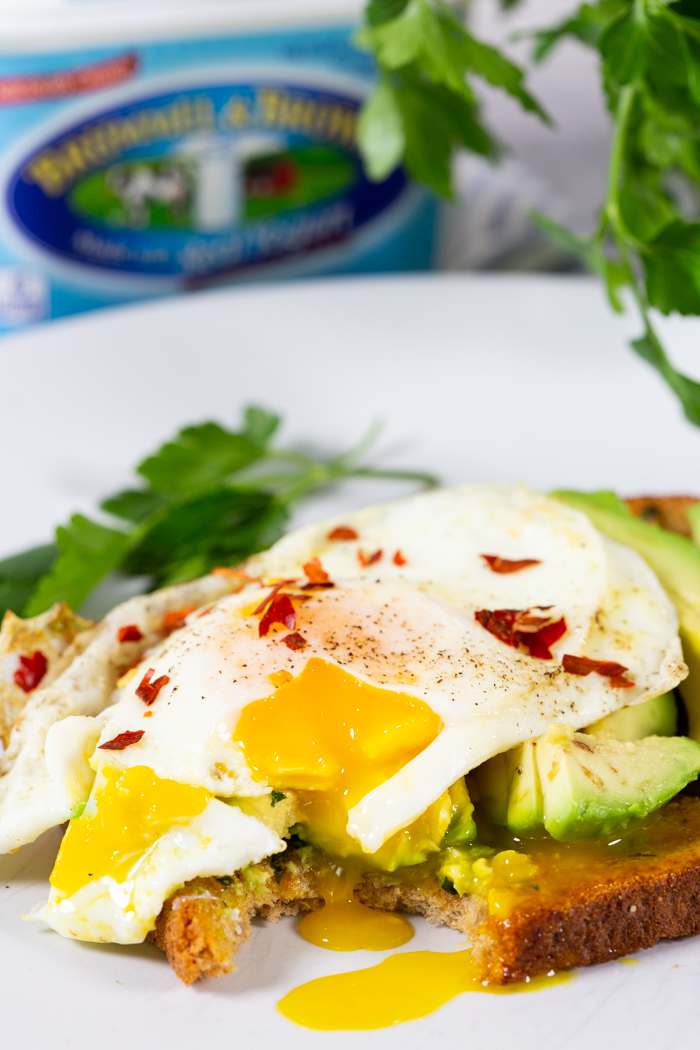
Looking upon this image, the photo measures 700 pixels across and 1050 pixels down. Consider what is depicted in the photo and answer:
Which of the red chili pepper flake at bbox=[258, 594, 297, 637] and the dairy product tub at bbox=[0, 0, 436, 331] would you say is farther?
the dairy product tub at bbox=[0, 0, 436, 331]

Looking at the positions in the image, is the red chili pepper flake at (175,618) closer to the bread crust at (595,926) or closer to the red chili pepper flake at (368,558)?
the red chili pepper flake at (368,558)

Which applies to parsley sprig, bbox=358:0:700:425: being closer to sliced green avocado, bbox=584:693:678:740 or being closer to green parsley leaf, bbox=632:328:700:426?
green parsley leaf, bbox=632:328:700:426

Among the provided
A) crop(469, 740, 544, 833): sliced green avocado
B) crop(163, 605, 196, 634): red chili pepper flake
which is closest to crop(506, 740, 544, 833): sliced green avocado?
crop(469, 740, 544, 833): sliced green avocado

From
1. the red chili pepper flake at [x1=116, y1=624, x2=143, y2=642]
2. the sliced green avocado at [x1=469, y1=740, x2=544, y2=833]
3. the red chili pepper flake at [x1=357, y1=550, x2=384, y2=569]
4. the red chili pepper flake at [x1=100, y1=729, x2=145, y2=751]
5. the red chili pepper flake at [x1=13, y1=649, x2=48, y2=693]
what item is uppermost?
the red chili pepper flake at [x1=357, y1=550, x2=384, y2=569]

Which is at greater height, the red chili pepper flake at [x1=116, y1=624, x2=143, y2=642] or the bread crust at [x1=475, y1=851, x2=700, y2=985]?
the red chili pepper flake at [x1=116, y1=624, x2=143, y2=642]

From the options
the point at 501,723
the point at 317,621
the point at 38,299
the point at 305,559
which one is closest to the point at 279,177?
the point at 38,299

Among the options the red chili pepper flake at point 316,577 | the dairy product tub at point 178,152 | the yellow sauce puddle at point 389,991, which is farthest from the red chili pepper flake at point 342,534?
the dairy product tub at point 178,152

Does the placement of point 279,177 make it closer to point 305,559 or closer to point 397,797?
point 305,559
